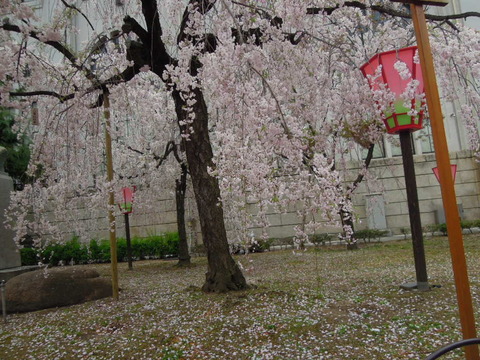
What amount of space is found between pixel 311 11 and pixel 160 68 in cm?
278

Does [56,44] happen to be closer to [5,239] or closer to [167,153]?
[5,239]

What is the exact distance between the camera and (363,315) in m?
5.39

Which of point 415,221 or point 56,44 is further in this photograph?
point 56,44

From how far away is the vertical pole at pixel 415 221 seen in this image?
6367mm

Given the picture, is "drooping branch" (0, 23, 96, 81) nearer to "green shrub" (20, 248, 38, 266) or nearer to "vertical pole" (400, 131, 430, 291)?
"vertical pole" (400, 131, 430, 291)

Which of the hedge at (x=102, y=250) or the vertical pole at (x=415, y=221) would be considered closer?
the vertical pole at (x=415, y=221)

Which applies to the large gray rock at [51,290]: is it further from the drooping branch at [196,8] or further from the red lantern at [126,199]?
the drooping branch at [196,8]

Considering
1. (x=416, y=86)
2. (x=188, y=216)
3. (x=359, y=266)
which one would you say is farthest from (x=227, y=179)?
(x=188, y=216)

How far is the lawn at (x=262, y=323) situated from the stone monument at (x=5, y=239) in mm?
2961

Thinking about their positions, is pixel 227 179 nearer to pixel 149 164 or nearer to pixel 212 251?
pixel 212 251

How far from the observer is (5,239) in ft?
33.5

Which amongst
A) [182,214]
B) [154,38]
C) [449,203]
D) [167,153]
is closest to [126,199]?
[182,214]

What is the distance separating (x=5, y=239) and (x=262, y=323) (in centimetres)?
781

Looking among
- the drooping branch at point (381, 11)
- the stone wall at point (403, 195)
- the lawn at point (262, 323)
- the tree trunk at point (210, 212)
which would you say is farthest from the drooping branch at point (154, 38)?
the stone wall at point (403, 195)
